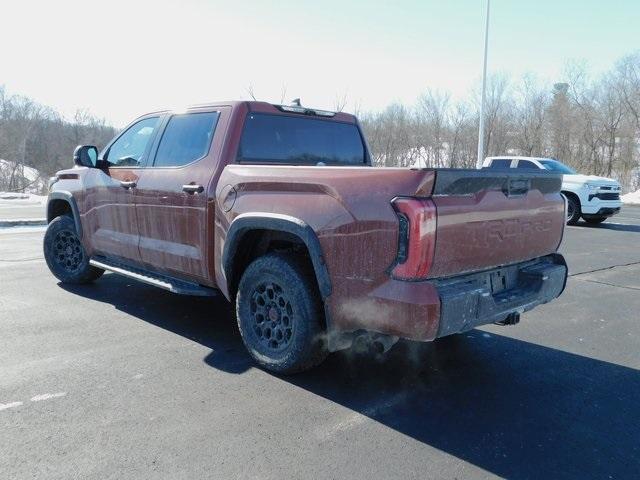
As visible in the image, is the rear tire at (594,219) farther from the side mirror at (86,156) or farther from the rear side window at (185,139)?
the side mirror at (86,156)

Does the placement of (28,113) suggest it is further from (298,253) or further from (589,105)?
(298,253)

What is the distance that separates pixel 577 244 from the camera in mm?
11258

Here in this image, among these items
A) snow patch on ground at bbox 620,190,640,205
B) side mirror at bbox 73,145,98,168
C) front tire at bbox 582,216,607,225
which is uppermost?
side mirror at bbox 73,145,98,168

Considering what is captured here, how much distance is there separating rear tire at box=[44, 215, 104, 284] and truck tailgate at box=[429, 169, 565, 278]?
4530 mm

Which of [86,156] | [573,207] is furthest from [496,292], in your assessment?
[573,207]

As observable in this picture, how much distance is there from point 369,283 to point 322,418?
854 millimetres

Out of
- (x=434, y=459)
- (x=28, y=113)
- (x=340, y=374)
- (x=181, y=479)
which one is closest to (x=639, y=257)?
(x=340, y=374)

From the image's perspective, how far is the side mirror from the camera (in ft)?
18.0

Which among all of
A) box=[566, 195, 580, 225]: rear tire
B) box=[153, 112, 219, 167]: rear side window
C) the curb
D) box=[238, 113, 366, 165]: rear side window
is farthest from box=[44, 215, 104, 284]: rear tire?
box=[566, 195, 580, 225]: rear tire

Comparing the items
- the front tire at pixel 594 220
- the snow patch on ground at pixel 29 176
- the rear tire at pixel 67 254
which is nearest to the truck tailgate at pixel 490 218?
the rear tire at pixel 67 254

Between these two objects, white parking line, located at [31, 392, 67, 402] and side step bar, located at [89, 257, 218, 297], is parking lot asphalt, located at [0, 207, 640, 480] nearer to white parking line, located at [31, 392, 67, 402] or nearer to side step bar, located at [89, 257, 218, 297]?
white parking line, located at [31, 392, 67, 402]

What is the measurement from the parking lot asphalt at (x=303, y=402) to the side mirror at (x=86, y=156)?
143 centimetres

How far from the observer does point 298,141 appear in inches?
190

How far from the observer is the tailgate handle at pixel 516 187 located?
3.52 metres
